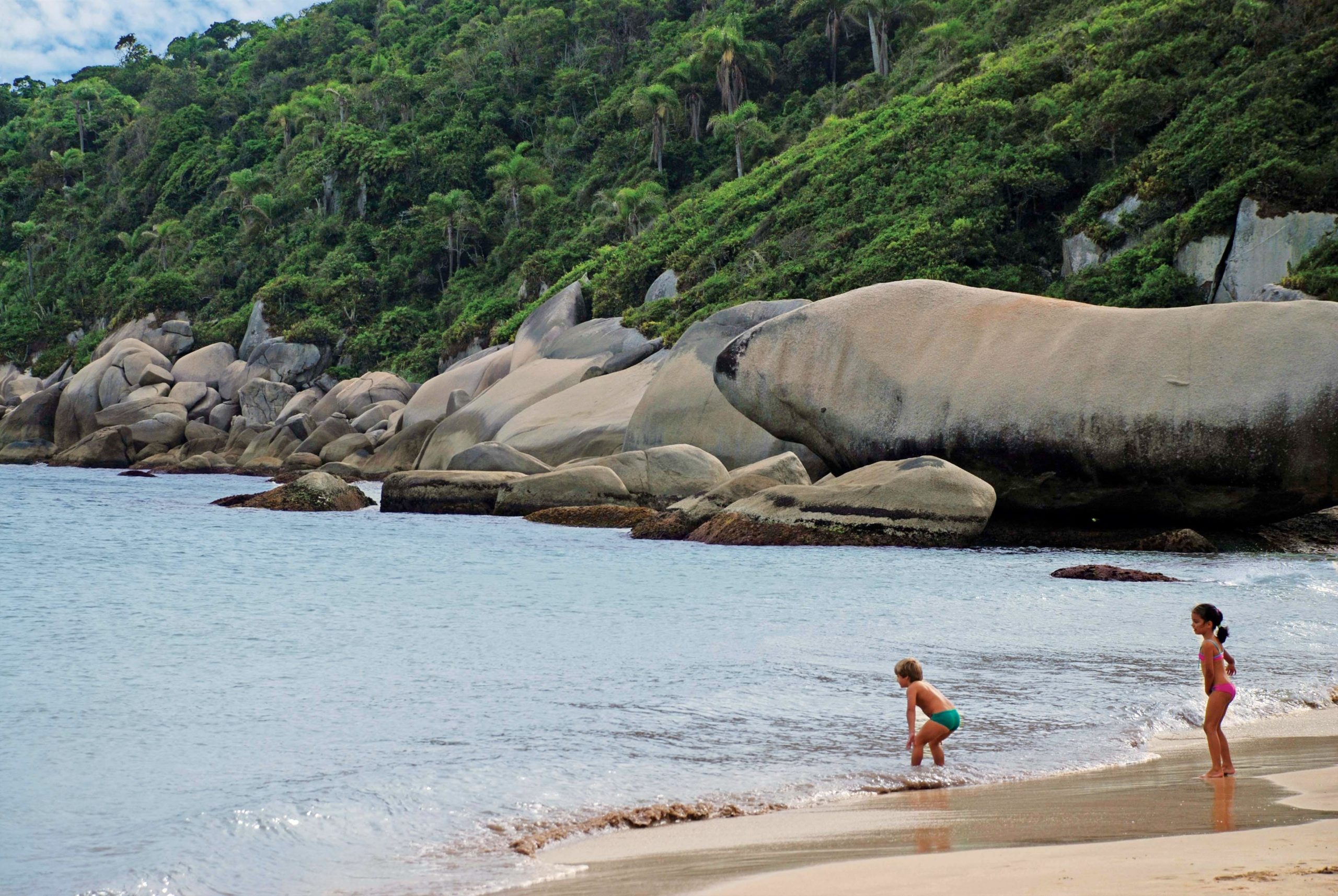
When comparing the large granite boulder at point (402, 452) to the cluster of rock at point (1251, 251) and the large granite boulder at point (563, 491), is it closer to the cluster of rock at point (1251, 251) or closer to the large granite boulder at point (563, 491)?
the large granite boulder at point (563, 491)

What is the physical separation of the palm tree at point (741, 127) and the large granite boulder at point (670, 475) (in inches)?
1243

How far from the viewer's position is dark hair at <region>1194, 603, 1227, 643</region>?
6293 millimetres

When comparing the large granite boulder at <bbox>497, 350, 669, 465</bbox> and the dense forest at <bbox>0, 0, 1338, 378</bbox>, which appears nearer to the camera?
the large granite boulder at <bbox>497, 350, 669, 465</bbox>

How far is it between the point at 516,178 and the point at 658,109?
809cm

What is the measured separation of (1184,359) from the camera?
16.0 m

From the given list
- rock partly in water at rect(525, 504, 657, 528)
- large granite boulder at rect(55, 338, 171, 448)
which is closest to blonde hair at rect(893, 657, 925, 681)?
rock partly in water at rect(525, 504, 657, 528)

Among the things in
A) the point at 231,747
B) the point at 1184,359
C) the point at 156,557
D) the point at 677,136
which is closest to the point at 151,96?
the point at 677,136

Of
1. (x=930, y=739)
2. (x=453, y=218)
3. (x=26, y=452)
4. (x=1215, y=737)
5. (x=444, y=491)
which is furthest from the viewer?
(x=453, y=218)

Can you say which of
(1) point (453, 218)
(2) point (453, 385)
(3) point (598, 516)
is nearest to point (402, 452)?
(2) point (453, 385)

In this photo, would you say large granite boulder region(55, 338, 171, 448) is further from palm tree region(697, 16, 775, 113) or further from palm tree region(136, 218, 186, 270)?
palm tree region(697, 16, 775, 113)

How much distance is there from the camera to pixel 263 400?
4759cm

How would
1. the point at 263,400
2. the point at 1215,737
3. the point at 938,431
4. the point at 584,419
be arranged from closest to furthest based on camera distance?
1. the point at 1215,737
2. the point at 938,431
3. the point at 584,419
4. the point at 263,400

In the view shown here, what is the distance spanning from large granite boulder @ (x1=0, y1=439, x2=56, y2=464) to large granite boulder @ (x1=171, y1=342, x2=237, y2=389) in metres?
5.50

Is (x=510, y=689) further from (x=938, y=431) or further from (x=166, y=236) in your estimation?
(x=166, y=236)
